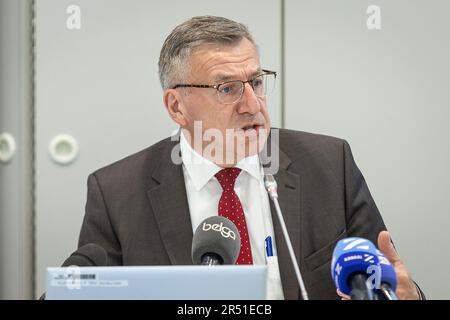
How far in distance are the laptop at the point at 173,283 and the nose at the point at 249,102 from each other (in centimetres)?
81

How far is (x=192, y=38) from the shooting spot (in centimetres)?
175

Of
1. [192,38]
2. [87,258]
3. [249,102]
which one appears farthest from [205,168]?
[87,258]

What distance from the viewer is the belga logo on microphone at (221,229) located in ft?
3.58

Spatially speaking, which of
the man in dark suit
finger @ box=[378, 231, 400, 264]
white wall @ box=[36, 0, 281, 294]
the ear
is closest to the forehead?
the man in dark suit

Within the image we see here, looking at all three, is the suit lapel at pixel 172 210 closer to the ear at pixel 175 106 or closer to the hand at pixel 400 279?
the ear at pixel 175 106

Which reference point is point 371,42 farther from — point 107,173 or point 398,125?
point 107,173

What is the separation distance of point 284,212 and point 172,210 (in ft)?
0.98

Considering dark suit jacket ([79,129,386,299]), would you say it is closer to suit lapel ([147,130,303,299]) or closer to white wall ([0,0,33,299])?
suit lapel ([147,130,303,299])

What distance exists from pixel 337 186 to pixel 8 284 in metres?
1.25

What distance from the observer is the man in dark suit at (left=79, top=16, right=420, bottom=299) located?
1.66 meters

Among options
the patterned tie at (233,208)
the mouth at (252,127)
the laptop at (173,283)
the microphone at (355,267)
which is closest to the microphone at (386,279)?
the microphone at (355,267)

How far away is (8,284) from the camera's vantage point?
222 cm

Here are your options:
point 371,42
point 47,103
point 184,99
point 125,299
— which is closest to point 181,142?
point 184,99

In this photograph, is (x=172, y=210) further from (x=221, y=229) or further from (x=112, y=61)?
(x=112, y=61)
